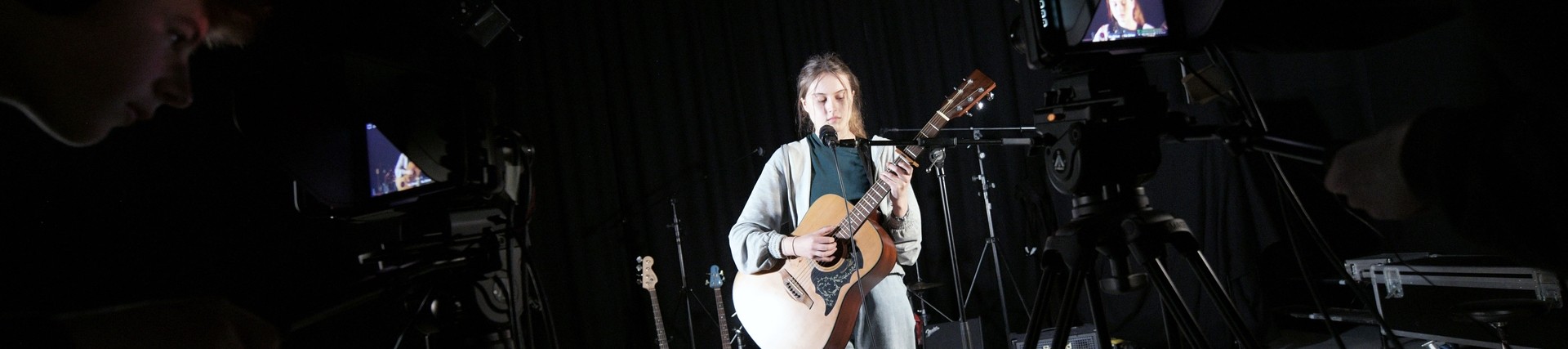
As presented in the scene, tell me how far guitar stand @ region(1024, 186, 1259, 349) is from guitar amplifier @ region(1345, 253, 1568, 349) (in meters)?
2.21

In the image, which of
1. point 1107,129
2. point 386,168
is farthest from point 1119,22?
point 386,168

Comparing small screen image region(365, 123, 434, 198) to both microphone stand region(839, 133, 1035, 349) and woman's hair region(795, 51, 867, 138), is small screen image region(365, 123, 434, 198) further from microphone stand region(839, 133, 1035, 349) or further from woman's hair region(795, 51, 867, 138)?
woman's hair region(795, 51, 867, 138)

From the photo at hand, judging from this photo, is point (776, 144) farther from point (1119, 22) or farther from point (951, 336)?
point (1119, 22)

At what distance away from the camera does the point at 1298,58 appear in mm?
3463

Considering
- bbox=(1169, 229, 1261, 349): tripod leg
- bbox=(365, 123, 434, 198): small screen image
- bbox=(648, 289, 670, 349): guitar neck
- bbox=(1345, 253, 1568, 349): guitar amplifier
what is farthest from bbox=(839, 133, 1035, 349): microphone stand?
bbox=(1345, 253, 1568, 349): guitar amplifier

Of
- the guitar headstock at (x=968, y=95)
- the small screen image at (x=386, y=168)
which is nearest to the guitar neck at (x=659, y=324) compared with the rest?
the guitar headstock at (x=968, y=95)

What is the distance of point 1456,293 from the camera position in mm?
2953

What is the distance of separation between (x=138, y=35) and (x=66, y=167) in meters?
Answer: 0.19

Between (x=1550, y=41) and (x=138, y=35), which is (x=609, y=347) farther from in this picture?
(x=1550, y=41)

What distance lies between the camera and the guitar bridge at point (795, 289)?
2637 mm

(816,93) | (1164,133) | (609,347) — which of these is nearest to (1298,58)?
(816,93)

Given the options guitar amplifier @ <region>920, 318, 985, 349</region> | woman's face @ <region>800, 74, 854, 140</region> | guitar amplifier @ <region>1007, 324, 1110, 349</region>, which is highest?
woman's face @ <region>800, 74, 854, 140</region>

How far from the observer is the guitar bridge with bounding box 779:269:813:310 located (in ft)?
8.65

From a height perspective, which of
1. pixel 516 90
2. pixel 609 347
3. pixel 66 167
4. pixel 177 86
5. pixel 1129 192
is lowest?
pixel 609 347
